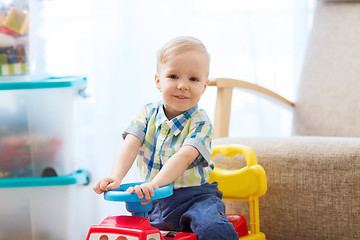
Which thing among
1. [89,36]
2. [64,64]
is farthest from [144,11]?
[64,64]

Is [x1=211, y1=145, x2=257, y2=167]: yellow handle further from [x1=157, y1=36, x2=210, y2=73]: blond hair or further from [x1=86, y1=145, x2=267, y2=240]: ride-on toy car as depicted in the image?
[x1=157, y1=36, x2=210, y2=73]: blond hair

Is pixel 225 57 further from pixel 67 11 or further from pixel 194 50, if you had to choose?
pixel 194 50

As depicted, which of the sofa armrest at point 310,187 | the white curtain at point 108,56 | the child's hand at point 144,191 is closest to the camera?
the child's hand at point 144,191

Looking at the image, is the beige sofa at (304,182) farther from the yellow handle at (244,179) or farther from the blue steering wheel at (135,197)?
the blue steering wheel at (135,197)

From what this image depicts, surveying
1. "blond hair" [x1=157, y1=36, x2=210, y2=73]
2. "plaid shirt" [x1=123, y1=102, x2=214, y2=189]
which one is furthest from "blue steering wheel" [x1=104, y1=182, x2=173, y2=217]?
"blond hair" [x1=157, y1=36, x2=210, y2=73]

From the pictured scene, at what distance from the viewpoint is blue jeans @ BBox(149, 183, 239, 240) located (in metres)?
0.86

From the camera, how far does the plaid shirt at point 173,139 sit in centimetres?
93

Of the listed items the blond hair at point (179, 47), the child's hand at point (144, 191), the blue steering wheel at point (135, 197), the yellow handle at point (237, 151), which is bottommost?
the blue steering wheel at point (135, 197)

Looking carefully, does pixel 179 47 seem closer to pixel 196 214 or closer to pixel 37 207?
pixel 196 214

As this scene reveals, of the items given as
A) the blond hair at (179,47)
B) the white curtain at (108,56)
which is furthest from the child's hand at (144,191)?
the white curtain at (108,56)

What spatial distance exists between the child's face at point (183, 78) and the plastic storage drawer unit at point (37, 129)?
0.27 m

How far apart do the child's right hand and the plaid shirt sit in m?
0.12

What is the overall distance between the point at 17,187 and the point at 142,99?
0.53 meters

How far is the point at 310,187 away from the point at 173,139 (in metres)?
0.34
